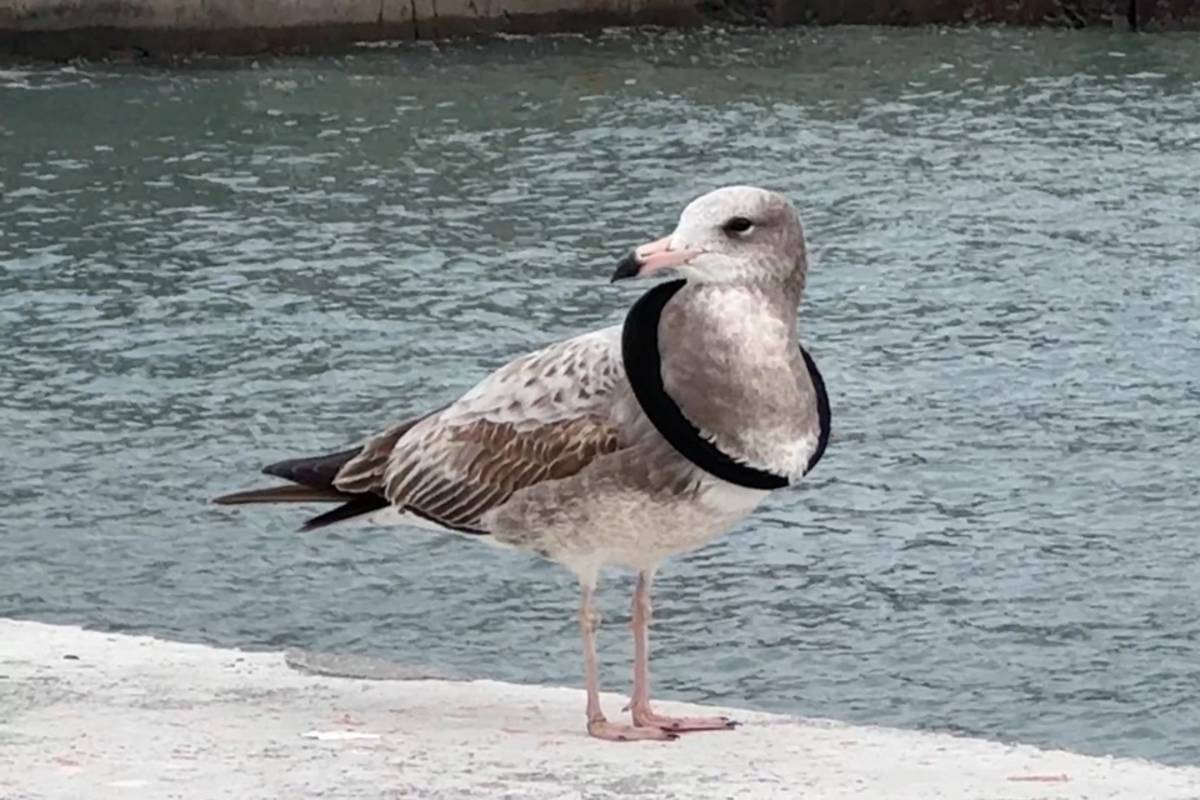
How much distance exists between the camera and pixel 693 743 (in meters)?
5.61

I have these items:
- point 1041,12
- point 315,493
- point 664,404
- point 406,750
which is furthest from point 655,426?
point 1041,12

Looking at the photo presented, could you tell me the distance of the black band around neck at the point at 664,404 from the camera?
523 cm

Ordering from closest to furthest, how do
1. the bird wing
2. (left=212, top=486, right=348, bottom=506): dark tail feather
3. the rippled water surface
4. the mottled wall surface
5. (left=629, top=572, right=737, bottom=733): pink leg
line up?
the bird wing < (left=629, top=572, right=737, bottom=733): pink leg < (left=212, top=486, right=348, bottom=506): dark tail feather < the rippled water surface < the mottled wall surface

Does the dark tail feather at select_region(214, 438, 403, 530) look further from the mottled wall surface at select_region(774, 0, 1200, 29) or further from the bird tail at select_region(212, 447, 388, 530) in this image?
the mottled wall surface at select_region(774, 0, 1200, 29)

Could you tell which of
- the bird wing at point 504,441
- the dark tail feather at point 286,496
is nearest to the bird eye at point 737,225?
the bird wing at point 504,441

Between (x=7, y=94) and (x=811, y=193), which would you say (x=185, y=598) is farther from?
(x=7, y=94)

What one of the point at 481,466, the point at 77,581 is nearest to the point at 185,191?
the point at 77,581

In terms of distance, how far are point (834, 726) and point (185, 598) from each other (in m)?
3.32

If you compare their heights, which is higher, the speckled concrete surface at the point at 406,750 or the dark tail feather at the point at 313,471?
the dark tail feather at the point at 313,471

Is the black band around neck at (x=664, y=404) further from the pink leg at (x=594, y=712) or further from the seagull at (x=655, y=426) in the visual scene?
the pink leg at (x=594, y=712)

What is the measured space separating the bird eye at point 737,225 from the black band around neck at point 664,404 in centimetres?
19

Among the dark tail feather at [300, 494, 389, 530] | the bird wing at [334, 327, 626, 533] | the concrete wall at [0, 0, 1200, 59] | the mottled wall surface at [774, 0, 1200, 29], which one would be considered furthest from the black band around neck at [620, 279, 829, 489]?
the mottled wall surface at [774, 0, 1200, 29]

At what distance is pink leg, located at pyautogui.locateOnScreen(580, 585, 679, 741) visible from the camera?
5.64 metres

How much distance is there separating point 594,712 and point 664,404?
834 millimetres
